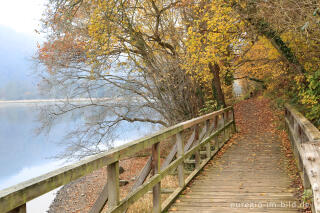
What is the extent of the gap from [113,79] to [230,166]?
7.51 metres

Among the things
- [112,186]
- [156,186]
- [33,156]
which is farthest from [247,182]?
[33,156]

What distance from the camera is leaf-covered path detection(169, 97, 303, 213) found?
452 cm

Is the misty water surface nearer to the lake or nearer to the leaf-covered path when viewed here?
the lake

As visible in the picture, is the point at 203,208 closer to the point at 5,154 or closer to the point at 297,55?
the point at 297,55

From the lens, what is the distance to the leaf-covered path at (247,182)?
4.52m

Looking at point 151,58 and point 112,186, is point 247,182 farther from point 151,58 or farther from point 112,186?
point 151,58

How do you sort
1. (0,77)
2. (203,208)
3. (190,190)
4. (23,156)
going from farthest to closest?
(0,77), (23,156), (190,190), (203,208)

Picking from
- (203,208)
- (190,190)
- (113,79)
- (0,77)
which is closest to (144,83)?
(113,79)

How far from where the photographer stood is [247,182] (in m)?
5.77

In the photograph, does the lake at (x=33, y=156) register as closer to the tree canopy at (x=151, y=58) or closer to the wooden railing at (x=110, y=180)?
the tree canopy at (x=151, y=58)

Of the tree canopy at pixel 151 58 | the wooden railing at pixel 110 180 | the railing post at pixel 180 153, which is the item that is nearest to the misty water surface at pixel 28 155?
the tree canopy at pixel 151 58

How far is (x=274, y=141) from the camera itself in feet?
34.7

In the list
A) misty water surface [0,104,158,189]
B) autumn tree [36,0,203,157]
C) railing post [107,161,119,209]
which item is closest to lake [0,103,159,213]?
misty water surface [0,104,158,189]

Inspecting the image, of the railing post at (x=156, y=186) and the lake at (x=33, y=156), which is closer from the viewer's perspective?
the railing post at (x=156, y=186)
